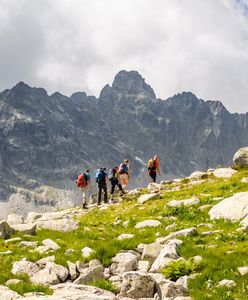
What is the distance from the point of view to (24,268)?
1352cm

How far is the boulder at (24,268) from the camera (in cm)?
1326

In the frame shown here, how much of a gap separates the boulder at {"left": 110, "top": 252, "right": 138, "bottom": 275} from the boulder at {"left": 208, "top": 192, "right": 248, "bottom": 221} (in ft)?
20.4

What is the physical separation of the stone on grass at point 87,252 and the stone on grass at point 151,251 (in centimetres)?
176

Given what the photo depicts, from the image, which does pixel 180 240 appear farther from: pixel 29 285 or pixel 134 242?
pixel 29 285

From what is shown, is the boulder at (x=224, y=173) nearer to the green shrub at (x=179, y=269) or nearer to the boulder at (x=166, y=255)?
the boulder at (x=166, y=255)

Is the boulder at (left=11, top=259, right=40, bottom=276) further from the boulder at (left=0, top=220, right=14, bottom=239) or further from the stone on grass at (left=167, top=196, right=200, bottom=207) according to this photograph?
the stone on grass at (left=167, top=196, right=200, bottom=207)

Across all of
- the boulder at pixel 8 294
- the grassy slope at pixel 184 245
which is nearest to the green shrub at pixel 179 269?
the grassy slope at pixel 184 245

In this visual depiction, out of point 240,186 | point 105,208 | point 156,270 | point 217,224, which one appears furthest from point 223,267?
point 105,208

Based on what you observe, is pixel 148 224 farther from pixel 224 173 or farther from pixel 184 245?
pixel 224 173

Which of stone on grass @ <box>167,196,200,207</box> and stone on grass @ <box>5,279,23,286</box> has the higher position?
stone on grass @ <box>167,196,200,207</box>

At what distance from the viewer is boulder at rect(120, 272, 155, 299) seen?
10930 mm

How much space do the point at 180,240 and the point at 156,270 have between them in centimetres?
266

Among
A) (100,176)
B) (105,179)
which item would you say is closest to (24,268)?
(100,176)

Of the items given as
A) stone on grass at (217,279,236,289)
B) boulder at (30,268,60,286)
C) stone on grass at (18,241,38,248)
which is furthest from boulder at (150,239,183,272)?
stone on grass at (18,241,38,248)
